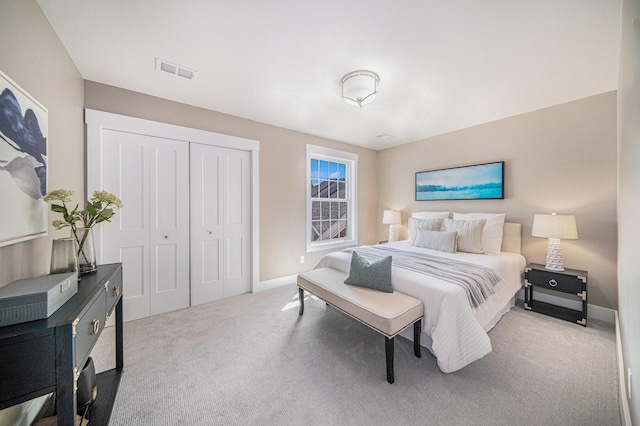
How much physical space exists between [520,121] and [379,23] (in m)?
2.74

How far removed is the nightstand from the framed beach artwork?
4.44 m

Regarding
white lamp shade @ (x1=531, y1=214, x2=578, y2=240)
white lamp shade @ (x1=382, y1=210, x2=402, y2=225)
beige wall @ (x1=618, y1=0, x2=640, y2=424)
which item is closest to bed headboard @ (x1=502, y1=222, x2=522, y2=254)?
white lamp shade @ (x1=531, y1=214, x2=578, y2=240)

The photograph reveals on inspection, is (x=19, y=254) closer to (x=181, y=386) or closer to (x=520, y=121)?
(x=181, y=386)

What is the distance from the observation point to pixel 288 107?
2.93m

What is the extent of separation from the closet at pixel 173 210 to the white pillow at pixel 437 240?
249cm

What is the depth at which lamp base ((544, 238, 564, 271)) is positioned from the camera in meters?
2.66

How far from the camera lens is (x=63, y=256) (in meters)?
1.29

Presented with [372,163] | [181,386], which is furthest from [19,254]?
[372,163]

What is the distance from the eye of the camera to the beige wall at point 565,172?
2547 millimetres

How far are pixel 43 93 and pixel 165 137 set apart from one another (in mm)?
1170

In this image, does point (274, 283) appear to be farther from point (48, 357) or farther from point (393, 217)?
point (48, 357)

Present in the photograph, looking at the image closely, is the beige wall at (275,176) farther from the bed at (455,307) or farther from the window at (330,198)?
the bed at (455,307)

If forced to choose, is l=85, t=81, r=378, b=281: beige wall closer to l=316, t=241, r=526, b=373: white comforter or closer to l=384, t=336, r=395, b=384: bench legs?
l=316, t=241, r=526, b=373: white comforter

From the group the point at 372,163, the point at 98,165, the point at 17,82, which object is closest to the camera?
the point at 17,82
